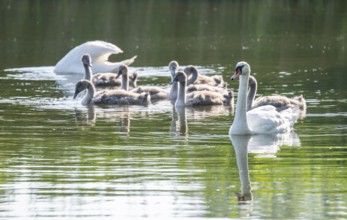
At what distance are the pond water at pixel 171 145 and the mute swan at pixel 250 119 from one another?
0.25 meters

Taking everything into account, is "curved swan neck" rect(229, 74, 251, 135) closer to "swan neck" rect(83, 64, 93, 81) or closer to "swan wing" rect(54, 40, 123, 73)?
"swan neck" rect(83, 64, 93, 81)

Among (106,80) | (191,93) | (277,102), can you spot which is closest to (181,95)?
(191,93)

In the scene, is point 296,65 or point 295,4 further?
point 295,4

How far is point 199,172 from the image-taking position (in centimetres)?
1366

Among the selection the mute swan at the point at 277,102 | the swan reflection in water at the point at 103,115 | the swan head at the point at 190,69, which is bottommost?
the swan reflection in water at the point at 103,115

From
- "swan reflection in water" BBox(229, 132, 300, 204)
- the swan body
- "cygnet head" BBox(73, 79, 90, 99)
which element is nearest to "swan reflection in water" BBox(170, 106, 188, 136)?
"swan reflection in water" BBox(229, 132, 300, 204)

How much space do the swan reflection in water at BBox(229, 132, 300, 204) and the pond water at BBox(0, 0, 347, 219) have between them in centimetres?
2

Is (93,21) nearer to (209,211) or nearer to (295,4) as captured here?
(295,4)

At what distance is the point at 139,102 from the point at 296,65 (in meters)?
7.86

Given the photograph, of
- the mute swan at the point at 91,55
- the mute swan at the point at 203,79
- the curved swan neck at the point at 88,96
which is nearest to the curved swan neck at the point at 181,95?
the curved swan neck at the point at 88,96

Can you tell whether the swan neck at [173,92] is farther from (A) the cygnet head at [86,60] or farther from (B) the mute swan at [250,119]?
(B) the mute swan at [250,119]

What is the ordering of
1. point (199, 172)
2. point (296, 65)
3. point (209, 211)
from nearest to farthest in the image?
point (209, 211)
point (199, 172)
point (296, 65)

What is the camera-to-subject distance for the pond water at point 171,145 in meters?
11.8

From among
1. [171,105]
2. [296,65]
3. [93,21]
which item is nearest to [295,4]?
[93,21]
